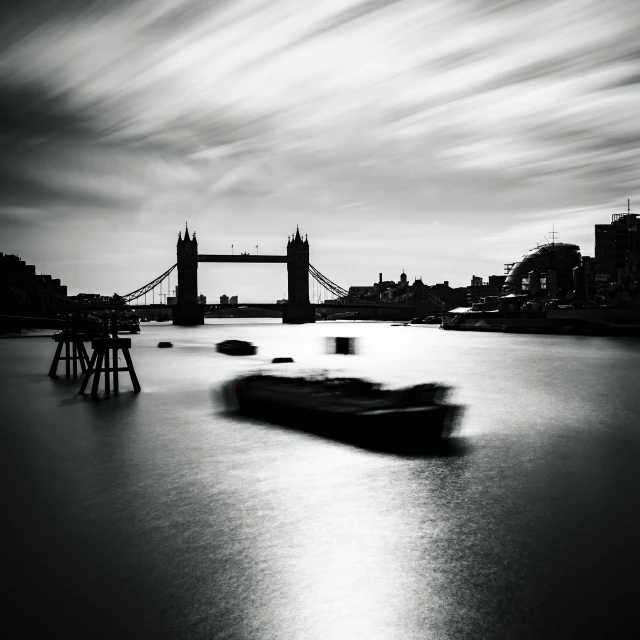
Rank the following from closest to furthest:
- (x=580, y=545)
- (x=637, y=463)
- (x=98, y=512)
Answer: (x=580, y=545)
(x=98, y=512)
(x=637, y=463)

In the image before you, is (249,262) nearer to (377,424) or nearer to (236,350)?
(236,350)

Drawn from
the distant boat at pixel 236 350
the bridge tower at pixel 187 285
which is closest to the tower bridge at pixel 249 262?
the bridge tower at pixel 187 285

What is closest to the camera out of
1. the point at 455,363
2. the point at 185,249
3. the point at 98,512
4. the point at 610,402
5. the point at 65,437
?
the point at 98,512

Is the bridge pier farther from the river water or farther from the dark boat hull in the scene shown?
the river water

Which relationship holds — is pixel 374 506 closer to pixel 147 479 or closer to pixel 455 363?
pixel 147 479

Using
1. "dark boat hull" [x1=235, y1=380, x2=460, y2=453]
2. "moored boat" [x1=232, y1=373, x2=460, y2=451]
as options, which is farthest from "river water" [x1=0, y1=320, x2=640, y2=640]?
"moored boat" [x1=232, y1=373, x2=460, y2=451]

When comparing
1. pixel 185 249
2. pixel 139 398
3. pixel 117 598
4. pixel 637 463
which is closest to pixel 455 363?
pixel 139 398

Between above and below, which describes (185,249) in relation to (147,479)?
above
